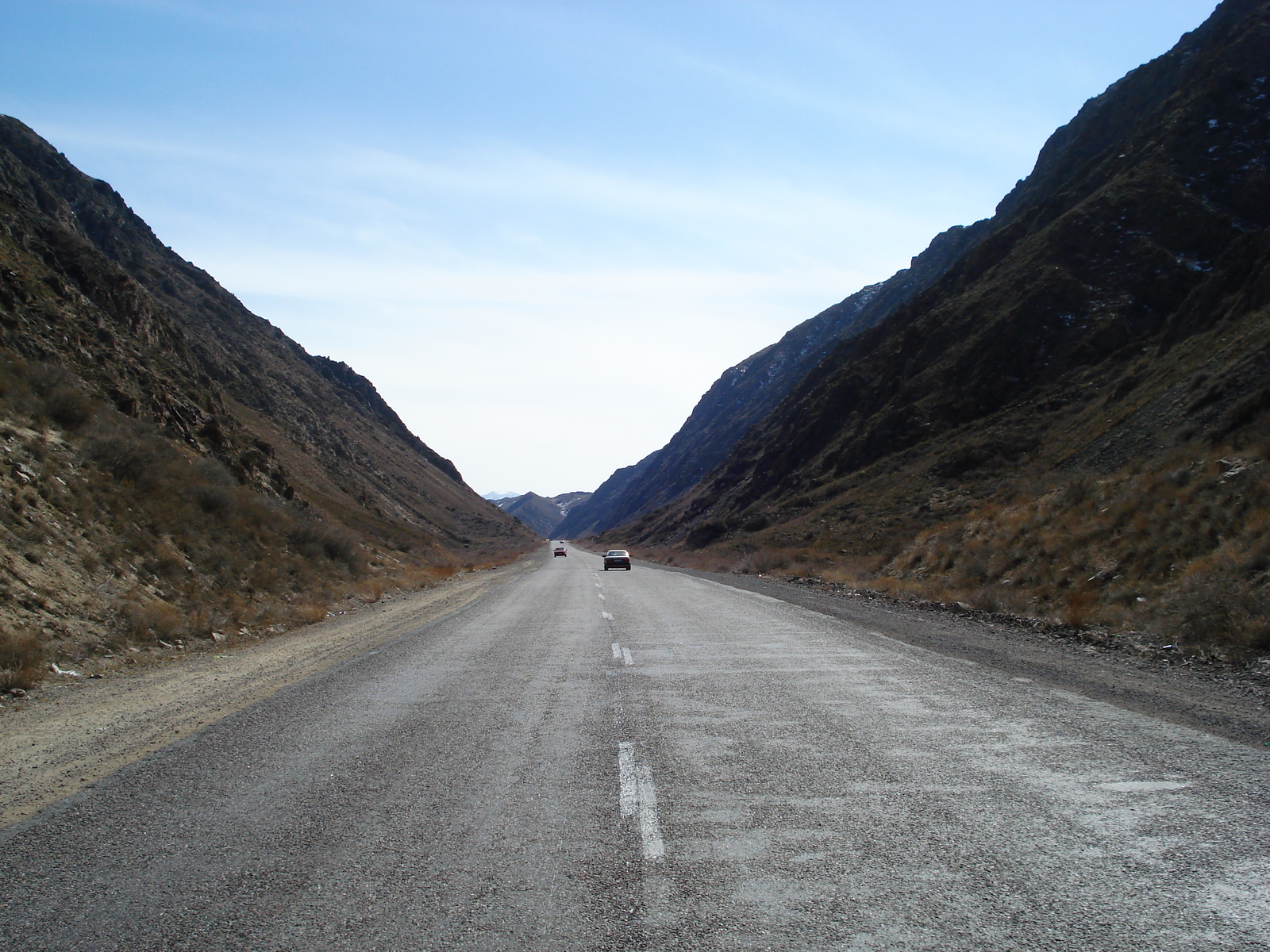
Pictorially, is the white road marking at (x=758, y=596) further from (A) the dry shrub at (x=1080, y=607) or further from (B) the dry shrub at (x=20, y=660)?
(B) the dry shrub at (x=20, y=660)

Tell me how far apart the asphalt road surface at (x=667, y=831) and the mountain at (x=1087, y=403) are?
608cm

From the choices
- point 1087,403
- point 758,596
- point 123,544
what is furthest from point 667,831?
point 1087,403

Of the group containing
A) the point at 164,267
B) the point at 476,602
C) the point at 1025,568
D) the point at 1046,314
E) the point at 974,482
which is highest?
the point at 164,267

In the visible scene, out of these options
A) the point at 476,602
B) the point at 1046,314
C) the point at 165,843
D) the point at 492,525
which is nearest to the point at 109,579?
the point at 476,602

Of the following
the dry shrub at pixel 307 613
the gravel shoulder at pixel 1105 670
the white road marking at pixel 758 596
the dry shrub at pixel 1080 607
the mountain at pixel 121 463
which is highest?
the mountain at pixel 121 463

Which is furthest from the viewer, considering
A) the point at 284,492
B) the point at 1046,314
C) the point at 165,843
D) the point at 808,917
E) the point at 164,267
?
the point at 164,267

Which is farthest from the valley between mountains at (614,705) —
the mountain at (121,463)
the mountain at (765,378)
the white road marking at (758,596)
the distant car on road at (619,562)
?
the mountain at (765,378)

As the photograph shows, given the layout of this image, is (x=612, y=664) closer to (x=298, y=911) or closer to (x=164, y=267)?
(x=298, y=911)

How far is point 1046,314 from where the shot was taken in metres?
51.5

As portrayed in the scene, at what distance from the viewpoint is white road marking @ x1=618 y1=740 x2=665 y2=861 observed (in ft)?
13.5

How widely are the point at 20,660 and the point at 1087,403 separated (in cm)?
4601

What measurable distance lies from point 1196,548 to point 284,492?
30936 millimetres

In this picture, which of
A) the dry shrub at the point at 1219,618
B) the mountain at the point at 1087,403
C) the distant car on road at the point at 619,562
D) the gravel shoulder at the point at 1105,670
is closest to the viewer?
the gravel shoulder at the point at 1105,670

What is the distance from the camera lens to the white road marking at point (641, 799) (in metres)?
4.12
